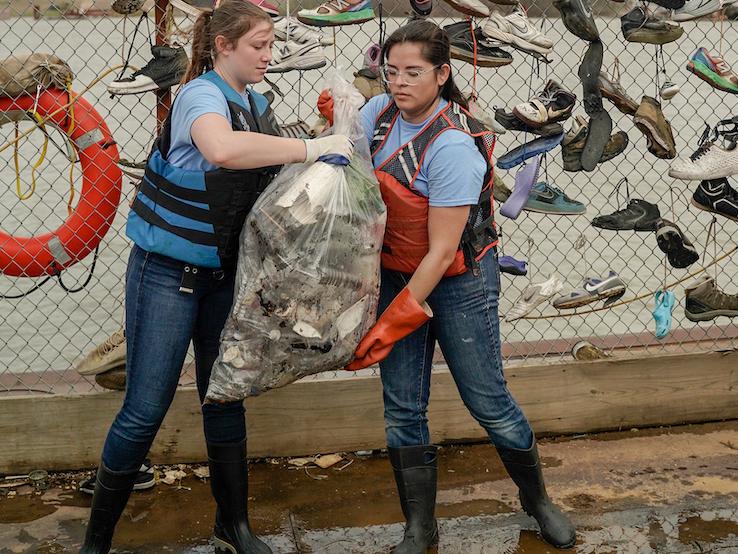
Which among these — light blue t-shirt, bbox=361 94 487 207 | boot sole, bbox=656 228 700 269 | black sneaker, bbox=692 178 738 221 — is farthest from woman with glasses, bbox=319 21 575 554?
black sneaker, bbox=692 178 738 221

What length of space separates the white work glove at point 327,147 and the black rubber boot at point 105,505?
3.56 feet

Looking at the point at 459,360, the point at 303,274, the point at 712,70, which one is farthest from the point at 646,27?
the point at 303,274

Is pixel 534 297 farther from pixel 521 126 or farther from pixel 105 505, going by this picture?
pixel 105 505

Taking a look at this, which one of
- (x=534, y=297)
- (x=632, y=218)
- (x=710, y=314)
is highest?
(x=632, y=218)

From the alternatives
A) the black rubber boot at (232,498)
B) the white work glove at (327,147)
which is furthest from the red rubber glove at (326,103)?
the black rubber boot at (232,498)

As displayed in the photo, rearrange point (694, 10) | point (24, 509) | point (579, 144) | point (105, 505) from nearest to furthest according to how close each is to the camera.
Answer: point (105, 505) → point (24, 509) → point (694, 10) → point (579, 144)

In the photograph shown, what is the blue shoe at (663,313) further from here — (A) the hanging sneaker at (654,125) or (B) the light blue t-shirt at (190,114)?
(B) the light blue t-shirt at (190,114)

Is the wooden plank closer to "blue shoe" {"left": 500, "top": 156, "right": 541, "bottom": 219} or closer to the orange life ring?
the orange life ring

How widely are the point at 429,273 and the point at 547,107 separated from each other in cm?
111

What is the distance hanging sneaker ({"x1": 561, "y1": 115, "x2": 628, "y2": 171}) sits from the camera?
3938mm

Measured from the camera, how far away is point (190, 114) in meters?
2.67

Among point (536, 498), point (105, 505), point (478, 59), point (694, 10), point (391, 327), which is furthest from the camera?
point (694, 10)

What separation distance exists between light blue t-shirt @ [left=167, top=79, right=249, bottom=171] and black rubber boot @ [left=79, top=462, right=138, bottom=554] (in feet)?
3.09

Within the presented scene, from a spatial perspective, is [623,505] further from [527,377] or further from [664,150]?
[664,150]
